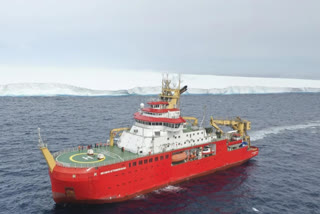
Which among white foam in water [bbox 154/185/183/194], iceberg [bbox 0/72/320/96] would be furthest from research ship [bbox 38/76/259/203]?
iceberg [bbox 0/72/320/96]

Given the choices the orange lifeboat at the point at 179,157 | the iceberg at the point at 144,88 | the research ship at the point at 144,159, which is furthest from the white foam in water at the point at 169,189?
the iceberg at the point at 144,88

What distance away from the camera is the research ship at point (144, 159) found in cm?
2270

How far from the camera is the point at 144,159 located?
2575cm

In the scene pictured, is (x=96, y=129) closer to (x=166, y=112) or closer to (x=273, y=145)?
(x=166, y=112)

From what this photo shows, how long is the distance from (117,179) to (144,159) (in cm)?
351

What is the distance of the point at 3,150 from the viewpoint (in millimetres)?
37188

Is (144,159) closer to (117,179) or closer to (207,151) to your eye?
(117,179)

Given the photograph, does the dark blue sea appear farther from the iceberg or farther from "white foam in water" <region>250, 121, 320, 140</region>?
the iceberg

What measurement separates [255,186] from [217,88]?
106m

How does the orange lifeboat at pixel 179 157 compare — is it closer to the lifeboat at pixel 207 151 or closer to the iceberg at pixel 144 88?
the lifeboat at pixel 207 151

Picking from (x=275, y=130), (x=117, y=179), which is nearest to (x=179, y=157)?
(x=117, y=179)

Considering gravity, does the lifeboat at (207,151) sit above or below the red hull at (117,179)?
above

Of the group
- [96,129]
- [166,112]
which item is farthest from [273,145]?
[96,129]

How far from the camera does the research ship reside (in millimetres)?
22703
